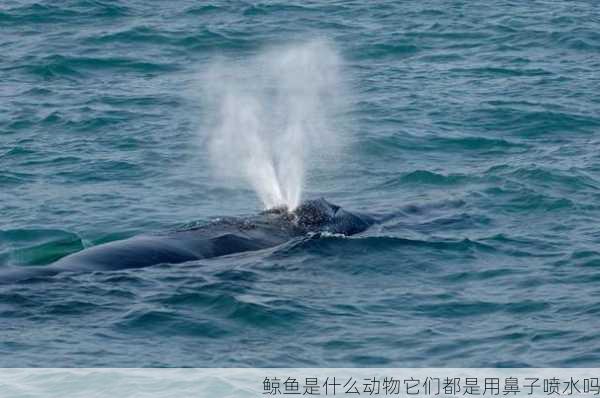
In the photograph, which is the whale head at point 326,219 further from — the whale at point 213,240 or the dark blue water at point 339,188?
the dark blue water at point 339,188

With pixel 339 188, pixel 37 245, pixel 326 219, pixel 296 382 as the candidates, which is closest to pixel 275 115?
pixel 339 188

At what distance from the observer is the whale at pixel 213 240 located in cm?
1895

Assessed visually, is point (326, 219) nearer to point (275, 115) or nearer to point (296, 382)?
point (296, 382)

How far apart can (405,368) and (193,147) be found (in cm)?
1437

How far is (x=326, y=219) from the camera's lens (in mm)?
21906

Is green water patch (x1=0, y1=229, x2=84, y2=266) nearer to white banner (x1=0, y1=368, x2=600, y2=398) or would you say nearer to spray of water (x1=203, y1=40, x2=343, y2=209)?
spray of water (x1=203, y1=40, x2=343, y2=209)

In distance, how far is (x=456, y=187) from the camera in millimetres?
25406

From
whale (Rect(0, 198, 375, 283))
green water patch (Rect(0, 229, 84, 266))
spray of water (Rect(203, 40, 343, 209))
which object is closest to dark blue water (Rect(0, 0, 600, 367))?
green water patch (Rect(0, 229, 84, 266))

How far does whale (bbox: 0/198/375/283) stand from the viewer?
19.0 m

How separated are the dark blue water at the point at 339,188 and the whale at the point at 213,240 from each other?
1.35 ft

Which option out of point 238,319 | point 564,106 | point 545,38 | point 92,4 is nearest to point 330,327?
point 238,319

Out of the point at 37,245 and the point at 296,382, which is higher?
the point at 37,245

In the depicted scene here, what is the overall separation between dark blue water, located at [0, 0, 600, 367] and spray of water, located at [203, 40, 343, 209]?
0.54 metres

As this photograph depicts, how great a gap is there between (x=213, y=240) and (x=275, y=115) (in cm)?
1099
